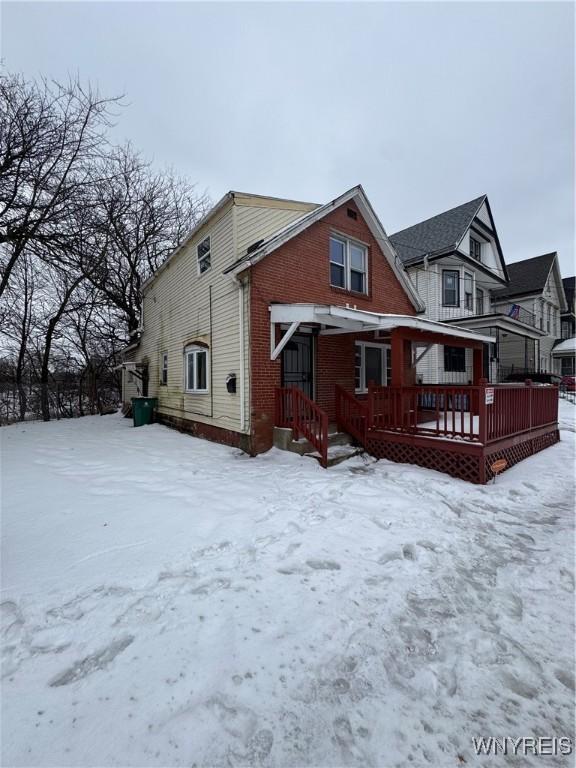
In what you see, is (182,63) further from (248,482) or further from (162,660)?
(162,660)

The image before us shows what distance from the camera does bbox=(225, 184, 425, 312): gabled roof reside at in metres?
Answer: 7.59

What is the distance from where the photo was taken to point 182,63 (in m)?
12.6

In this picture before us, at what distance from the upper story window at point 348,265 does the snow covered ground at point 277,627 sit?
6.93m

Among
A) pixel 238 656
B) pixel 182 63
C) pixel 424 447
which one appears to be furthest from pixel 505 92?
pixel 238 656

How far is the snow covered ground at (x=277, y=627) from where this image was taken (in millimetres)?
1751

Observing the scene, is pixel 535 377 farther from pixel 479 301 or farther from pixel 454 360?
pixel 454 360

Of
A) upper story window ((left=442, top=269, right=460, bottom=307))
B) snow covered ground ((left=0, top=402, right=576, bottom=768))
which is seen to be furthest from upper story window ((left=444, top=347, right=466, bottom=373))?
snow covered ground ((left=0, top=402, right=576, bottom=768))

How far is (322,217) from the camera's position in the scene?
30.1 ft

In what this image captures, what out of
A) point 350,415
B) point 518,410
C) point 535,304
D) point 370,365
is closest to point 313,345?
point 350,415

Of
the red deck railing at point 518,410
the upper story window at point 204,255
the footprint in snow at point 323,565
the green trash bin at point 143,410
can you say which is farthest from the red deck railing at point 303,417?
the green trash bin at point 143,410

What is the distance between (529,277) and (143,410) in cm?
2847

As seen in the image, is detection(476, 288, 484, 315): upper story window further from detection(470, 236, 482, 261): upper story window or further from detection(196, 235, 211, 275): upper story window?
detection(196, 235, 211, 275): upper story window

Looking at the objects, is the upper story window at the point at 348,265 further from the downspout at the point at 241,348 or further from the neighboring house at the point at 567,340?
the neighboring house at the point at 567,340

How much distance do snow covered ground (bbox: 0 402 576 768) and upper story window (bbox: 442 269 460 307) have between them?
47.5 feet
